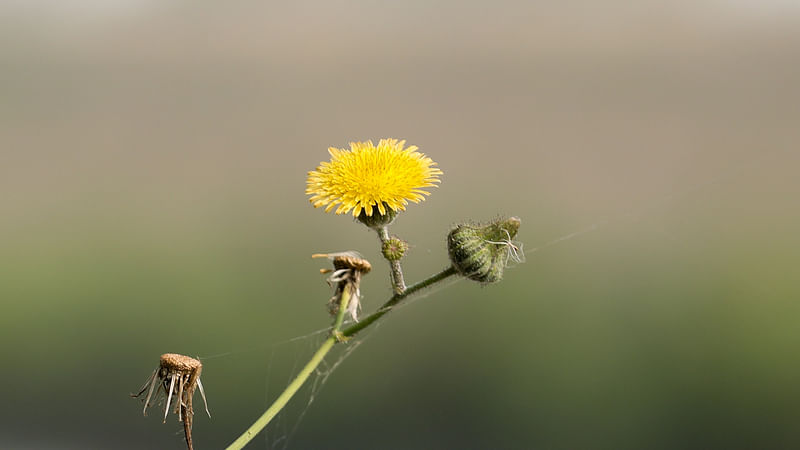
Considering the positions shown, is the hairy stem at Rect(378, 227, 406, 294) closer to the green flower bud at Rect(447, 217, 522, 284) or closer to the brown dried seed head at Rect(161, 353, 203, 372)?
the green flower bud at Rect(447, 217, 522, 284)

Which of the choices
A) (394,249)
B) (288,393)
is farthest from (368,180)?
(288,393)

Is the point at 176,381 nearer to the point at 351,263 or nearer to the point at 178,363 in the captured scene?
the point at 178,363

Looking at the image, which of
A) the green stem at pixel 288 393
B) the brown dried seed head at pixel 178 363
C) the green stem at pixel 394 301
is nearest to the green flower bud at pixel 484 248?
the green stem at pixel 394 301

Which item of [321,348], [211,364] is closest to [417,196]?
[321,348]

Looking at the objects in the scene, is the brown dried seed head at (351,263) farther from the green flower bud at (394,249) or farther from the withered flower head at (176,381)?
the withered flower head at (176,381)

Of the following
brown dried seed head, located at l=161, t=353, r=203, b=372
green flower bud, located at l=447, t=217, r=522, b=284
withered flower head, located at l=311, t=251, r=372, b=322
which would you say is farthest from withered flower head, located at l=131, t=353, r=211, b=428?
green flower bud, located at l=447, t=217, r=522, b=284

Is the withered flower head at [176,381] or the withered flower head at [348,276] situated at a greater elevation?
the withered flower head at [348,276]

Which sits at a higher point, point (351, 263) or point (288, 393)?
point (351, 263)
